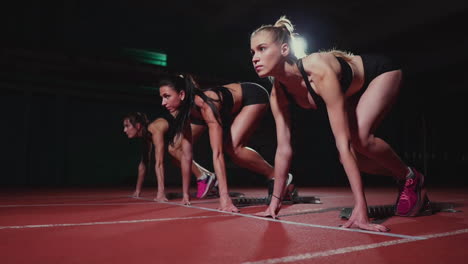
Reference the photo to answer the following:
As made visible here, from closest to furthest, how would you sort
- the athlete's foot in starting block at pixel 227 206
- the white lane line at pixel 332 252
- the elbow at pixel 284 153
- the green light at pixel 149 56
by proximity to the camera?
1. the white lane line at pixel 332 252
2. the elbow at pixel 284 153
3. the athlete's foot in starting block at pixel 227 206
4. the green light at pixel 149 56

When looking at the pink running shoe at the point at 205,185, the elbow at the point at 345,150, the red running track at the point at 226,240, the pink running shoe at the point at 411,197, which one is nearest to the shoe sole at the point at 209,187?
the pink running shoe at the point at 205,185

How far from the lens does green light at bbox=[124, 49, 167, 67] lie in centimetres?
995

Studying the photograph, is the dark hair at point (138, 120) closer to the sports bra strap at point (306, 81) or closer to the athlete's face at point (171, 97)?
the athlete's face at point (171, 97)

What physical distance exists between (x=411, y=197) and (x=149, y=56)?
28.2ft

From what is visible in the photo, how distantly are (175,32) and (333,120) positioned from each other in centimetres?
793

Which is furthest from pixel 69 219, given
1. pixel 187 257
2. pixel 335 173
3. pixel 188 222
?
pixel 335 173

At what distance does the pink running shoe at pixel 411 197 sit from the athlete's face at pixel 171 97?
2.16 meters

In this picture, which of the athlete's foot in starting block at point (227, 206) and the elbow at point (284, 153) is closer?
the elbow at point (284, 153)

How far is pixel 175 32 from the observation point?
9.45m

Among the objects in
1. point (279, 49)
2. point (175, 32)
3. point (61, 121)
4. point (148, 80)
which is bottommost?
point (279, 49)

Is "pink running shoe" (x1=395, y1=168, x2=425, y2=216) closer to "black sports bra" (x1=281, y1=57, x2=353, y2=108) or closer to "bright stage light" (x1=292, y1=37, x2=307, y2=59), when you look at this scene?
"black sports bra" (x1=281, y1=57, x2=353, y2=108)

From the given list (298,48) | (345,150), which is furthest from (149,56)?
(345,150)

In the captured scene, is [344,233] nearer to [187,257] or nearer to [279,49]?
[187,257]

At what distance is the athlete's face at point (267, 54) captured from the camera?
245 centimetres
